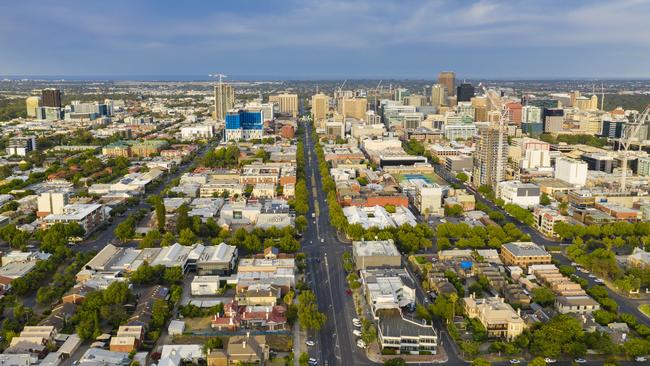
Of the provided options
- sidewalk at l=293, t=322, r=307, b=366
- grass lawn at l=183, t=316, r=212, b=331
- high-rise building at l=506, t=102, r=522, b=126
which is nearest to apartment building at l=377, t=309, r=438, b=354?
sidewalk at l=293, t=322, r=307, b=366

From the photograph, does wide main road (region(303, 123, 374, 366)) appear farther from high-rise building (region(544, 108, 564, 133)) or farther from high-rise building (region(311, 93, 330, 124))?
high-rise building (region(311, 93, 330, 124))

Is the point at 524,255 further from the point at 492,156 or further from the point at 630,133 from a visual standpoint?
the point at 630,133

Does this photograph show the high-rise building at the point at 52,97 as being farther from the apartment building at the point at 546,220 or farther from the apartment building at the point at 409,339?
the apartment building at the point at 409,339

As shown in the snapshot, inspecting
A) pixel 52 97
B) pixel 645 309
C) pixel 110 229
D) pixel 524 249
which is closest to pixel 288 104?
pixel 52 97

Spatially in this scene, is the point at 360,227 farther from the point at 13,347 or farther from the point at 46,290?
the point at 13,347

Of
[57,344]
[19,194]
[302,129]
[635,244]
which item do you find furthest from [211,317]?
[302,129]
